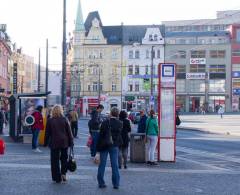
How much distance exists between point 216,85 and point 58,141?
272 feet

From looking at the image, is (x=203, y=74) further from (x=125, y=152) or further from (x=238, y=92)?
(x=125, y=152)

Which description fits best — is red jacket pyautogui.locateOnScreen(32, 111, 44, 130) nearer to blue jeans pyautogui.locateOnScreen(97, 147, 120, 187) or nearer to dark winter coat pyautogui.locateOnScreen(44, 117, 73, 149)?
dark winter coat pyautogui.locateOnScreen(44, 117, 73, 149)

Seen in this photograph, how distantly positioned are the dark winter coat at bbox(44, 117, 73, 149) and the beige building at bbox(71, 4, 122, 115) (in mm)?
82253

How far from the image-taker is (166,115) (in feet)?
60.5

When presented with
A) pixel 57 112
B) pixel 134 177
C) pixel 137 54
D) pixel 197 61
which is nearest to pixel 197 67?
pixel 197 61

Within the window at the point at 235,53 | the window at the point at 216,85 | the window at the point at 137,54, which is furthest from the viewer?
the window at the point at 137,54

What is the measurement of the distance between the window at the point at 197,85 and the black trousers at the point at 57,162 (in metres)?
82.5

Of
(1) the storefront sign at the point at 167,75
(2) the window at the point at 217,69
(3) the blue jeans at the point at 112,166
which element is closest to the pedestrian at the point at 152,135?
(1) the storefront sign at the point at 167,75

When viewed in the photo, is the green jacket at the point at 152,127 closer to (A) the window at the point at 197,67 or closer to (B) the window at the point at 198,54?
(A) the window at the point at 197,67

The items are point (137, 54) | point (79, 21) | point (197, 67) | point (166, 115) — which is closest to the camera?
point (166, 115)

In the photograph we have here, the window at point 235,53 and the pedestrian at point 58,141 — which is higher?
the window at point 235,53

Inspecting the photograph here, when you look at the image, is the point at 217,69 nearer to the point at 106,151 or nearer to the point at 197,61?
the point at 197,61

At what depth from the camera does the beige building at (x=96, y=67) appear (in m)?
96.9

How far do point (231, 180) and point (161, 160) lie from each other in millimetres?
4408
